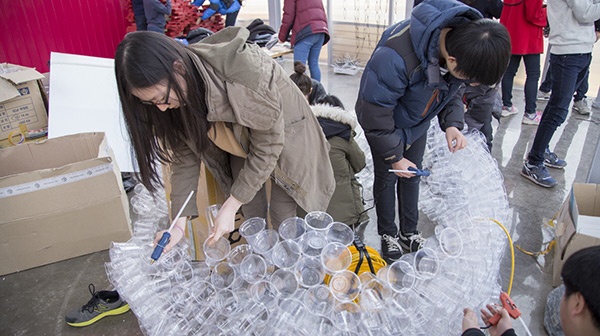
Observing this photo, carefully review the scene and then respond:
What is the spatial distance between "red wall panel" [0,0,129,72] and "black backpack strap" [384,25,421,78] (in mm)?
4119

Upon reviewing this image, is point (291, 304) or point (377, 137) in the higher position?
point (377, 137)

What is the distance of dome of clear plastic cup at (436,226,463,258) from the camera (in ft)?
5.20

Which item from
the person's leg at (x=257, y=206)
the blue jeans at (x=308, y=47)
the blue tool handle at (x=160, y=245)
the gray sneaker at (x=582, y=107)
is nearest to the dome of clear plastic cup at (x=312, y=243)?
the person's leg at (x=257, y=206)

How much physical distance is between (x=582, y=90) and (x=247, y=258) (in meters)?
4.02

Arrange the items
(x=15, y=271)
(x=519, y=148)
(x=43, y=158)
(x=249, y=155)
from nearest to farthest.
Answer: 1. (x=249, y=155)
2. (x=15, y=271)
3. (x=43, y=158)
4. (x=519, y=148)

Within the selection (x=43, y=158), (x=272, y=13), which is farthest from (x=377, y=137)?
(x=272, y=13)

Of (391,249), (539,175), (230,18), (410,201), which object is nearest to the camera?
(410,201)

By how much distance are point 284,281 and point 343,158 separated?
92 cm

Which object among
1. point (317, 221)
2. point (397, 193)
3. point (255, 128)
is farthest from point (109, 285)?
point (397, 193)

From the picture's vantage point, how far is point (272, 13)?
6.67 metres

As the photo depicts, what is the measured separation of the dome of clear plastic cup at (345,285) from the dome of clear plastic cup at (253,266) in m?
0.27

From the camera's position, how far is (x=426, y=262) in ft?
5.20

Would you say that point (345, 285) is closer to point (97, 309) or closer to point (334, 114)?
point (334, 114)

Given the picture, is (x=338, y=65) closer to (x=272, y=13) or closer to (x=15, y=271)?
(x=272, y=13)
